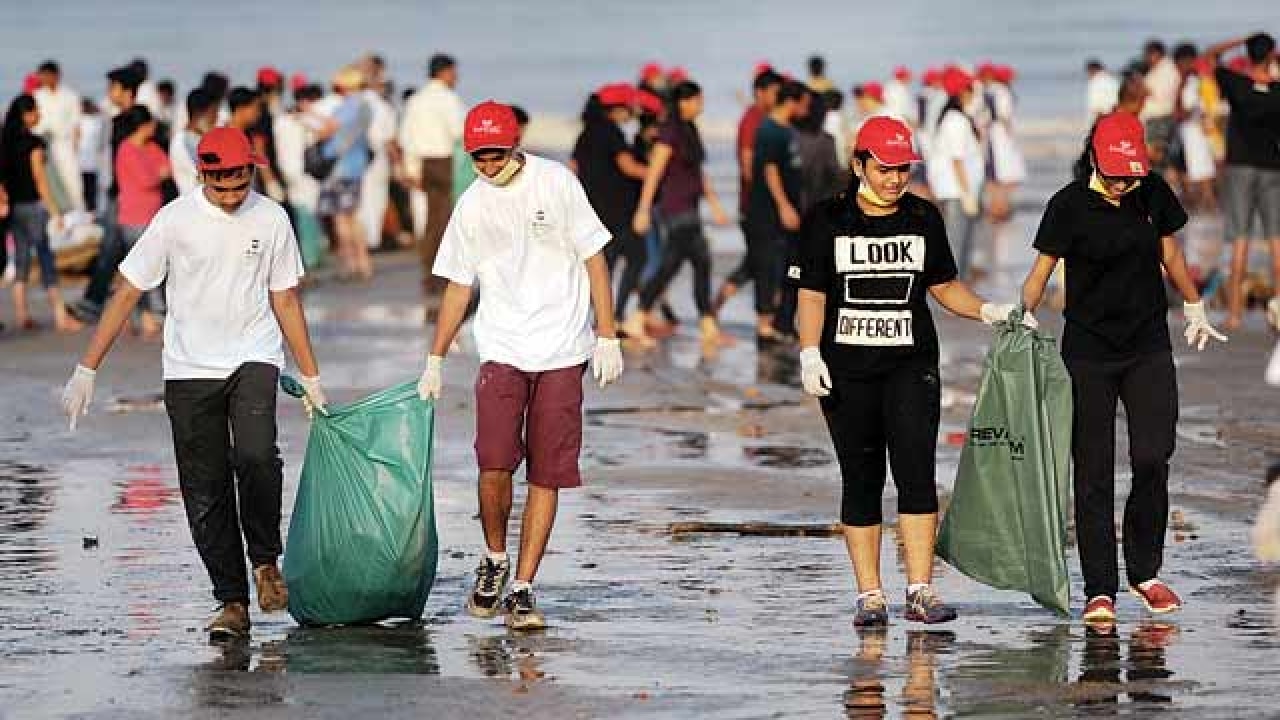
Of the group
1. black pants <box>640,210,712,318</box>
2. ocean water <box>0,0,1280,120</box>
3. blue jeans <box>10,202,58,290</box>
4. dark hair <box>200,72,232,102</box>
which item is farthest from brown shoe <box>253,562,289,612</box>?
ocean water <box>0,0,1280,120</box>

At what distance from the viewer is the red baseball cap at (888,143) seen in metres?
11.3

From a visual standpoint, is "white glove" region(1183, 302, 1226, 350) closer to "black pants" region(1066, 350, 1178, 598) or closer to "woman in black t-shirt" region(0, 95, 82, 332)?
"black pants" region(1066, 350, 1178, 598)

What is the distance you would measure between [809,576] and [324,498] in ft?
6.23

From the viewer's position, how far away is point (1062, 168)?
4847cm

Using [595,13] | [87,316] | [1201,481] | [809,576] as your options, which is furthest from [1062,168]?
[595,13]

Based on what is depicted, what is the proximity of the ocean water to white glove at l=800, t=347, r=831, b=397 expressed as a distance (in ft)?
163

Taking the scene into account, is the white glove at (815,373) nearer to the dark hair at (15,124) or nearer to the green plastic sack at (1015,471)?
the green plastic sack at (1015,471)

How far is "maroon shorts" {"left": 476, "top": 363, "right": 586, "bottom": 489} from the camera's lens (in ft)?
38.7

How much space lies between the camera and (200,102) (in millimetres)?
21984

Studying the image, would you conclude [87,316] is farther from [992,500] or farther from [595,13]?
[595,13]

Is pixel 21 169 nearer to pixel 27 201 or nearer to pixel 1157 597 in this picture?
pixel 27 201

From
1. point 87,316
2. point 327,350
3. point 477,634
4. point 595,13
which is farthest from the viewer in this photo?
point 595,13

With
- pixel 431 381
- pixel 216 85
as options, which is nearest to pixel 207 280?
pixel 431 381

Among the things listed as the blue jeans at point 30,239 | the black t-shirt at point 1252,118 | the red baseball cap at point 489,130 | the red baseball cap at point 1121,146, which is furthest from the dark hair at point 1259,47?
the red baseball cap at point 489,130
